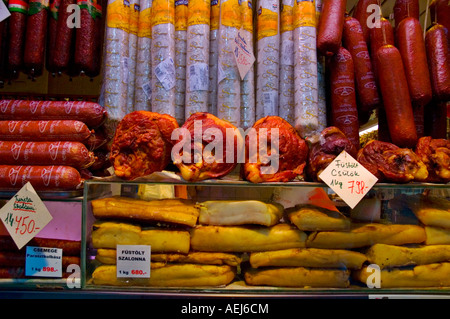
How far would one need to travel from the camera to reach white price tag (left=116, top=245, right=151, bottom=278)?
1.54 m

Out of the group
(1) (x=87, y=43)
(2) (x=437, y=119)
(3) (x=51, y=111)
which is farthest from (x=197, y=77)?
(2) (x=437, y=119)

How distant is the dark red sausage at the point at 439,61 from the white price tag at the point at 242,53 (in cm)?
107

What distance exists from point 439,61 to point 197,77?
141 centimetres

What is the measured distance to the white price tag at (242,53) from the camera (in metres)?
1.87

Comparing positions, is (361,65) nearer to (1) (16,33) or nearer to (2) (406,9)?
(2) (406,9)

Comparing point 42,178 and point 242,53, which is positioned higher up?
point 242,53

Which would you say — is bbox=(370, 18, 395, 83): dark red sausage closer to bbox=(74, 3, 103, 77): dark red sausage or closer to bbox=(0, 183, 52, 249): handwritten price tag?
bbox=(74, 3, 103, 77): dark red sausage

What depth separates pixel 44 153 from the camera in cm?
166

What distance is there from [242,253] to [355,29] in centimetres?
148

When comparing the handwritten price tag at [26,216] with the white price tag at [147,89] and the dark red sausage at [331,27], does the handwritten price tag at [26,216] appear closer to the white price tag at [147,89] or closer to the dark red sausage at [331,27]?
the white price tag at [147,89]

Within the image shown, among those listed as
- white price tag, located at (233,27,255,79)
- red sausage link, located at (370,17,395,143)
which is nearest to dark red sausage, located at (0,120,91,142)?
white price tag, located at (233,27,255,79)

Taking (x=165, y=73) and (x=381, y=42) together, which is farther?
(x=381, y=42)

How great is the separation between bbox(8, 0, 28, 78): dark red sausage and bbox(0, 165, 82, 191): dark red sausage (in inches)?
28.4
